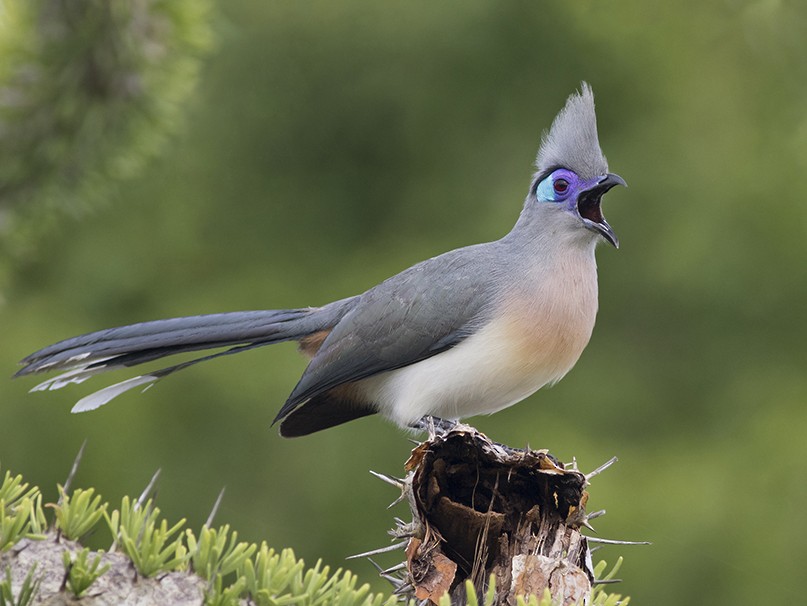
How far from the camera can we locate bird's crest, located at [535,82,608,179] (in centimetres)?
455

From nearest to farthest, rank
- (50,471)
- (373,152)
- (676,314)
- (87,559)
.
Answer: (87,559), (50,471), (676,314), (373,152)

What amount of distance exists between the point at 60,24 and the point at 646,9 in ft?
21.2

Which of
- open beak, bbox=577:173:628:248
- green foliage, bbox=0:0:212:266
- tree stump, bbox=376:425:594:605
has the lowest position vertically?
tree stump, bbox=376:425:594:605

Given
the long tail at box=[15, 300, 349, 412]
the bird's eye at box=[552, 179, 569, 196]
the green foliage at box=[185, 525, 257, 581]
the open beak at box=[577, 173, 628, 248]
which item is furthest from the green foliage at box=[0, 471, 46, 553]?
the bird's eye at box=[552, 179, 569, 196]

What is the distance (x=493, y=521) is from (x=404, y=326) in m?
1.75

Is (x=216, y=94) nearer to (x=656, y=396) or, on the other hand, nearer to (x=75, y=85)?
(x=656, y=396)

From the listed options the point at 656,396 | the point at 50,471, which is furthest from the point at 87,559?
the point at 656,396

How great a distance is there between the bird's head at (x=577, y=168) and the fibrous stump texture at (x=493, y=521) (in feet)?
5.39

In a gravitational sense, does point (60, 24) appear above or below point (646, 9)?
below

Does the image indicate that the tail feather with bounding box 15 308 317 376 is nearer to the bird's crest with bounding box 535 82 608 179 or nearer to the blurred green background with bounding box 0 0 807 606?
the bird's crest with bounding box 535 82 608 179

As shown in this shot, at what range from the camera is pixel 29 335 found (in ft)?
29.3

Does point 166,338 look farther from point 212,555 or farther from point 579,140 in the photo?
point 212,555

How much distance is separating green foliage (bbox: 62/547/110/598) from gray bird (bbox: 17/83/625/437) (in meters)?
2.05

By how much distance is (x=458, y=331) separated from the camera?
14.9 feet
